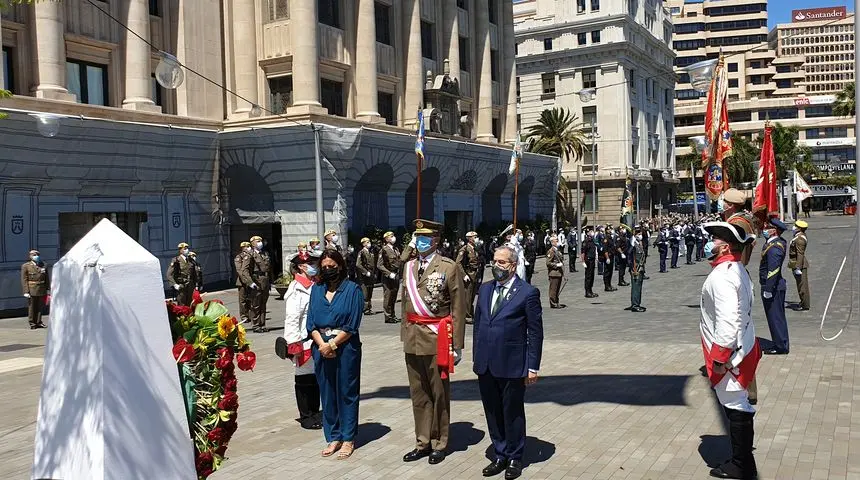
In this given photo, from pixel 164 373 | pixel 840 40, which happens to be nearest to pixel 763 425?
pixel 164 373

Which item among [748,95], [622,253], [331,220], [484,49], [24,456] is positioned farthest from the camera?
[748,95]

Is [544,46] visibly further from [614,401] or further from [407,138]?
[614,401]

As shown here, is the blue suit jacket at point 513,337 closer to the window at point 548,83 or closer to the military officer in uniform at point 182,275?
the military officer in uniform at point 182,275

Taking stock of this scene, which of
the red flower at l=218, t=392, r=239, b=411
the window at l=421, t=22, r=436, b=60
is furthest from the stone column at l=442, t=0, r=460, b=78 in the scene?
the red flower at l=218, t=392, r=239, b=411

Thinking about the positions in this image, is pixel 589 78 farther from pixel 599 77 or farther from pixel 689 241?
pixel 689 241

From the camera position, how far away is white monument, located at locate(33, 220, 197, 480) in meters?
3.71

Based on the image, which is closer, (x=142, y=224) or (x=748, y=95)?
(x=142, y=224)

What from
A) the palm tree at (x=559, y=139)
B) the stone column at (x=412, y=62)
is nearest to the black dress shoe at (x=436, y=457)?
the stone column at (x=412, y=62)

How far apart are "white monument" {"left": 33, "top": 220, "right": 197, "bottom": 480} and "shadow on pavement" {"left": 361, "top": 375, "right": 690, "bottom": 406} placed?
5.59m

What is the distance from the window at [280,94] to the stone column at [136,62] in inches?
227

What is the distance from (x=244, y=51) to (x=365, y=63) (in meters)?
5.07

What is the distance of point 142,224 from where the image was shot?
2598 cm

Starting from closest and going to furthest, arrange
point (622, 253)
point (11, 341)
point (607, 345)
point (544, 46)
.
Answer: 1. point (607, 345)
2. point (11, 341)
3. point (622, 253)
4. point (544, 46)

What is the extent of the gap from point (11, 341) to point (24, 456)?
993 centimetres
